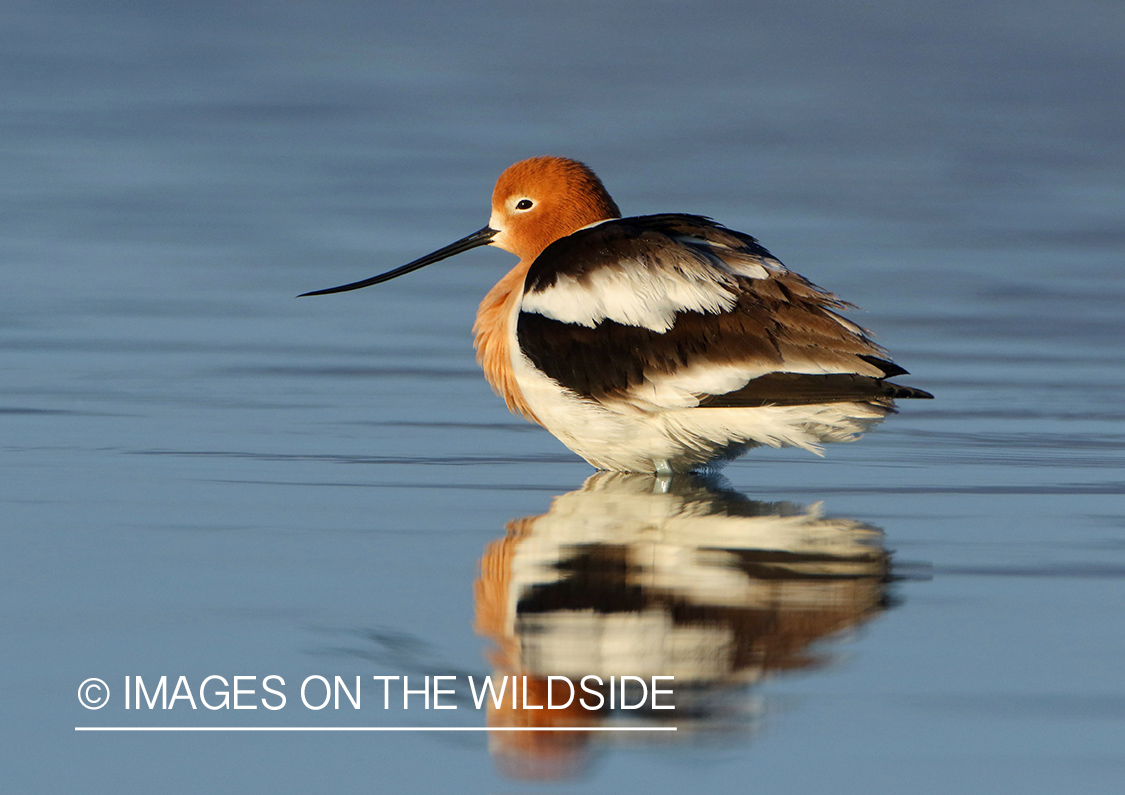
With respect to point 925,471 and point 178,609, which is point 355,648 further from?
point 925,471

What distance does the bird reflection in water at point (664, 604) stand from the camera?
3787mm

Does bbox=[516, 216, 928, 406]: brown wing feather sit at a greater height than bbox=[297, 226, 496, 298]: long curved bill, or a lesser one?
lesser

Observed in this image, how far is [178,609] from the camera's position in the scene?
4.59 m

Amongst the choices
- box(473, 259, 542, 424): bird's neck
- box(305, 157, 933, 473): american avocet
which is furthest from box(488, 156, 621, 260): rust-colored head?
box(305, 157, 933, 473): american avocet

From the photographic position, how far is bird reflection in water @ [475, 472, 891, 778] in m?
3.79

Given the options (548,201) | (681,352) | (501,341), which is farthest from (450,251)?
(681,352)

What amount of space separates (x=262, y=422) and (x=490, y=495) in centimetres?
180

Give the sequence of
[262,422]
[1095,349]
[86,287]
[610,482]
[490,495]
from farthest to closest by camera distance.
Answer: [86,287] < [1095,349] < [262,422] < [610,482] < [490,495]

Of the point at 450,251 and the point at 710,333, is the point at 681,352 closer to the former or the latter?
the point at 710,333

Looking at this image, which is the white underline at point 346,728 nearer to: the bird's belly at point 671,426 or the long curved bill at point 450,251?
the bird's belly at point 671,426

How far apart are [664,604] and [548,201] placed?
3374 millimetres

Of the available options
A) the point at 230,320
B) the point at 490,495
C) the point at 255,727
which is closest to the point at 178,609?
the point at 255,727

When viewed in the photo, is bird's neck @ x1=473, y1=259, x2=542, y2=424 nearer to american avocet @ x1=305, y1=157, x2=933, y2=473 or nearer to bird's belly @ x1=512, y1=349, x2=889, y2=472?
american avocet @ x1=305, y1=157, x2=933, y2=473

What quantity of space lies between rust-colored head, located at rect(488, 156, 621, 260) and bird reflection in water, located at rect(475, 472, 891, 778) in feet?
6.11
